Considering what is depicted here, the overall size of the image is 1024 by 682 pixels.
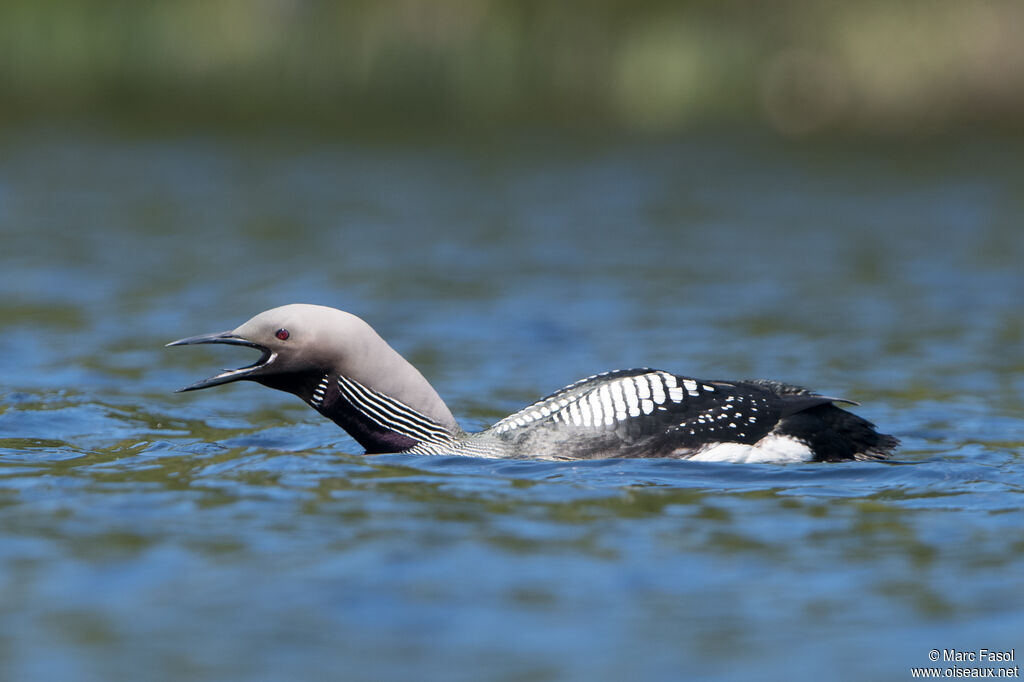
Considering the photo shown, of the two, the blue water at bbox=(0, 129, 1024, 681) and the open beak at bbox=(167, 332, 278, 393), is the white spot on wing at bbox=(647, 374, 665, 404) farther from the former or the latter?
the open beak at bbox=(167, 332, 278, 393)

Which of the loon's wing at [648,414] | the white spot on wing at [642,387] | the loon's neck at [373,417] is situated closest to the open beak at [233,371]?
the loon's neck at [373,417]

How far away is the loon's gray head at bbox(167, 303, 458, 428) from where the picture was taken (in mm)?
5434

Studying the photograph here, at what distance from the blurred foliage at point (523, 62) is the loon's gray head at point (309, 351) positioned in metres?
11.4

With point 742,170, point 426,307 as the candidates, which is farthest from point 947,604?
point 742,170

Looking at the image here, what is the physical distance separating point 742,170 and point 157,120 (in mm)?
6553

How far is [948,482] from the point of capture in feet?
16.9

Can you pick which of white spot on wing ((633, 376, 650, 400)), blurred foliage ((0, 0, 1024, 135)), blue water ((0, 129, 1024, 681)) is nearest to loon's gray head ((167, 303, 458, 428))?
blue water ((0, 129, 1024, 681))

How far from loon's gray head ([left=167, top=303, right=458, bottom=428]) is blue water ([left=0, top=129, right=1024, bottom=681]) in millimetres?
→ 292

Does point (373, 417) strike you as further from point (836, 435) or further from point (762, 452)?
point (836, 435)

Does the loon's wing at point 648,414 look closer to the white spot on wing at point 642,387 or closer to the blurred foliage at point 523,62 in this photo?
the white spot on wing at point 642,387

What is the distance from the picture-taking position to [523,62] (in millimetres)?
16906

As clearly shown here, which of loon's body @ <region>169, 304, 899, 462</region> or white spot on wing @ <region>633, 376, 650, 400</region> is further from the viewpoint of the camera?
white spot on wing @ <region>633, 376, 650, 400</region>

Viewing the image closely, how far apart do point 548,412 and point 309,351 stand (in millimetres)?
885

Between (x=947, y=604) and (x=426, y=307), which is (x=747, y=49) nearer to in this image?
(x=426, y=307)
